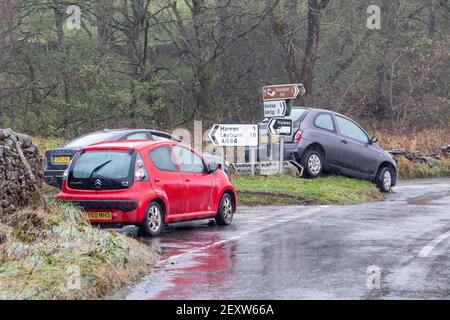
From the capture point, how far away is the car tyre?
2267 cm

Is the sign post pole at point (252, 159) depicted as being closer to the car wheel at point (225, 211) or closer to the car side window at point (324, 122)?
the car side window at point (324, 122)

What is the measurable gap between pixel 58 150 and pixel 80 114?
1442 centimetres

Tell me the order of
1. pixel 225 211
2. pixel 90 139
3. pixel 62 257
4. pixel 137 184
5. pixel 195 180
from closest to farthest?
1. pixel 62 257
2. pixel 137 184
3. pixel 195 180
4. pixel 225 211
5. pixel 90 139

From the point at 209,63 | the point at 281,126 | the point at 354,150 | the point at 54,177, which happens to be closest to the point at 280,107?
the point at 281,126

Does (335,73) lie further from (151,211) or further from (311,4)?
(151,211)

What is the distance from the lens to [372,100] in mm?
37094

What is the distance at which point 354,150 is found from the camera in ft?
73.0

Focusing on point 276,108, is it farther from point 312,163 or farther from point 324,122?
point 312,163

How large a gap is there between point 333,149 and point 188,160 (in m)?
7.68

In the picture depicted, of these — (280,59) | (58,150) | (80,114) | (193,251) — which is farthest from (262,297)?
(280,59)

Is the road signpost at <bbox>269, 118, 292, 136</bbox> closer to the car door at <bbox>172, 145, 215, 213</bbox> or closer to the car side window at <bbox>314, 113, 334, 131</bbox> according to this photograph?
the car side window at <bbox>314, 113, 334, 131</bbox>

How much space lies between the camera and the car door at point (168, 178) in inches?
547

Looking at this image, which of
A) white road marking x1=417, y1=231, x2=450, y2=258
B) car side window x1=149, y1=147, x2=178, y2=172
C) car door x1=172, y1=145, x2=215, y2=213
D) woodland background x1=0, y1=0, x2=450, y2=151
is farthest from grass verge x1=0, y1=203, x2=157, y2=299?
woodland background x1=0, y1=0, x2=450, y2=151

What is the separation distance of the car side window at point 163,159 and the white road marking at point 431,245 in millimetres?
4103
